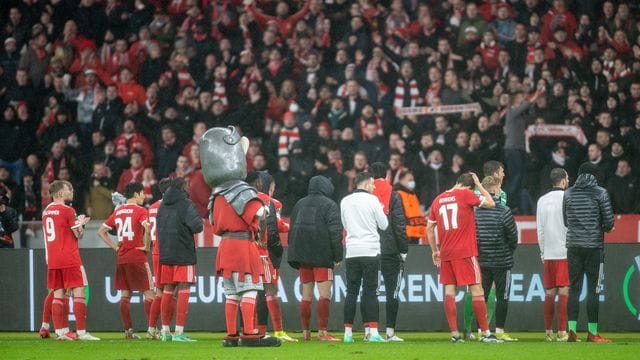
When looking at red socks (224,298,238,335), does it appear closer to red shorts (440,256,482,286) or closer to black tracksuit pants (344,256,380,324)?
black tracksuit pants (344,256,380,324)

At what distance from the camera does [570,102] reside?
21.9 meters

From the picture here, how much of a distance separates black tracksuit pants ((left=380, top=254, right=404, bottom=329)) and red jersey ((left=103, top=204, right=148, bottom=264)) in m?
3.19

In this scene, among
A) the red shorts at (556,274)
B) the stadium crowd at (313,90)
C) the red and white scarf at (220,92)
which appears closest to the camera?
the red shorts at (556,274)

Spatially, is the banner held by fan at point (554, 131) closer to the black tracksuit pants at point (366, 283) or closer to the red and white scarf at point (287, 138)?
the red and white scarf at point (287, 138)

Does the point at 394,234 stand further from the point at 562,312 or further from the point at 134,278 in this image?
the point at 134,278

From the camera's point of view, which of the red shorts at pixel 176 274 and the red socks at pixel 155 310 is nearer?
the red shorts at pixel 176 274

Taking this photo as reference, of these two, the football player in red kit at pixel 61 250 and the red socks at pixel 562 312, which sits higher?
the football player in red kit at pixel 61 250

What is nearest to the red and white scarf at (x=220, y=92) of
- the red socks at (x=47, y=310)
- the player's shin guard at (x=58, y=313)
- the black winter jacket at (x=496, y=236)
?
the red socks at (x=47, y=310)

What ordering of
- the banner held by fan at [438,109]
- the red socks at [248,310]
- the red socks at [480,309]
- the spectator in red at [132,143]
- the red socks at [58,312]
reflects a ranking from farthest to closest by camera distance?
the spectator in red at [132,143], the banner held by fan at [438,109], the red socks at [58,312], the red socks at [480,309], the red socks at [248,310]

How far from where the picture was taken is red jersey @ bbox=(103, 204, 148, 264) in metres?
16.1

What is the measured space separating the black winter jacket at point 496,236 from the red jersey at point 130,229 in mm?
4365

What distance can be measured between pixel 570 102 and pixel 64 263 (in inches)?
401

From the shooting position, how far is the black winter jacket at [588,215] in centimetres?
1489

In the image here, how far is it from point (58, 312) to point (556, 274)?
635 centimetres
